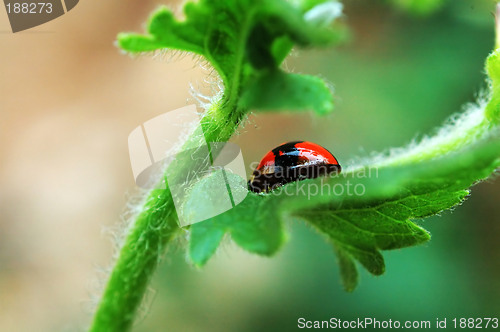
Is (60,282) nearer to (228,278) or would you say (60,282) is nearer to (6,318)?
(6,318)

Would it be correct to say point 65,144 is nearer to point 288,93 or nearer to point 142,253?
point 142,253

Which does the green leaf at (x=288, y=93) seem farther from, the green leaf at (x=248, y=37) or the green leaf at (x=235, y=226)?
the green leaf at (x=235, y=226)

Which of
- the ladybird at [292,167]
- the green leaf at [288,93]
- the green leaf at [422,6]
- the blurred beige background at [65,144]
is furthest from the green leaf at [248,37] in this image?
the green leaf at [422,6]

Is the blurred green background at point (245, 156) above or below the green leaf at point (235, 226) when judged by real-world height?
above

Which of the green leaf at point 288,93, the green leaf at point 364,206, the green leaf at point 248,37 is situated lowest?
the green leaf at point 364,206

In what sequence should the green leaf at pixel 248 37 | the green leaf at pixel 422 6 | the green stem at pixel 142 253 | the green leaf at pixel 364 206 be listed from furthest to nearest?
1. the green leaf at pixel 422 6
2. the green stem at pixel 142 253
3. the green leaf at pixel 364 206
4. the green leaf at pixel 248 37

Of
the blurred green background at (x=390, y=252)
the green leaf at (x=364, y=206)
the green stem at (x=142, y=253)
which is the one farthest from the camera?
the blurred green background at (x=390, y=252)

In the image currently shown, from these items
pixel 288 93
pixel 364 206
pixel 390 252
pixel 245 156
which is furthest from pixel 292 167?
pixel 245 156
